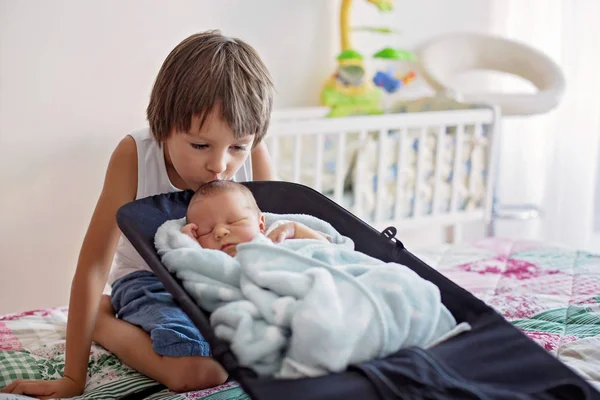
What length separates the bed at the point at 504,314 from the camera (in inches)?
51.3

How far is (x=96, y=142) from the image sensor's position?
7.72ft

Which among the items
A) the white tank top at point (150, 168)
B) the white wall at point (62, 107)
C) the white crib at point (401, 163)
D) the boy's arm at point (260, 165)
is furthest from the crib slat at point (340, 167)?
the white tank top at point (150, 168)

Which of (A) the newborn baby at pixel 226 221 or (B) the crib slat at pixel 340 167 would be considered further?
(B) the crib slat at pixel 340 167

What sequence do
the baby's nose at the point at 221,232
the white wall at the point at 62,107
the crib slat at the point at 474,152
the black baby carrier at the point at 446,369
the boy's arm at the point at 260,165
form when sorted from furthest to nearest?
the crib slat at the point at 474,152
the white wall at the point at 62,107
the boy's arm at the point at 260,165
the baby's nose at the point at 221,232
the black baby carrier at the point at 446,369

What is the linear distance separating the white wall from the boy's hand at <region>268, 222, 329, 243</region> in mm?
1210

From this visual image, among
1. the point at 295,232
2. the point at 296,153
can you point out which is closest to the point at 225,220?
the point at 295,232

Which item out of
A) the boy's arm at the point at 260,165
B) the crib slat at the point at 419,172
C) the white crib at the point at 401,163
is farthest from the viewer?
the crib slat at the point at 419,172

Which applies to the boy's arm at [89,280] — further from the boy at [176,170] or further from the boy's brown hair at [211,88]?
the boy's brown hair at [211,88]

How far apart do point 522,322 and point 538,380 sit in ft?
1.70

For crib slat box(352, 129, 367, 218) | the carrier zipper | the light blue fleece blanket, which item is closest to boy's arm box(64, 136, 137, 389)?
the light blue fleece blanket

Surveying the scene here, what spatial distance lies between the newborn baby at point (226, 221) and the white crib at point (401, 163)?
110 cm

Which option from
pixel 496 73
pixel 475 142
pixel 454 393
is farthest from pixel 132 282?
pixel 496 73

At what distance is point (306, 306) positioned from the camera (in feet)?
3.19

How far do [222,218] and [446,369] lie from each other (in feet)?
1.46
